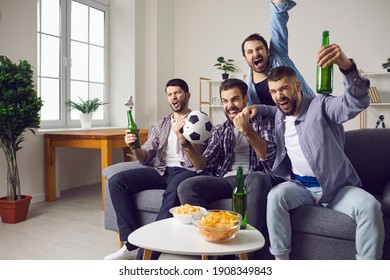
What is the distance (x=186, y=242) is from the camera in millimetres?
1225

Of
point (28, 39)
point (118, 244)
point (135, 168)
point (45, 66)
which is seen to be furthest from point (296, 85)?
point (45, 66)

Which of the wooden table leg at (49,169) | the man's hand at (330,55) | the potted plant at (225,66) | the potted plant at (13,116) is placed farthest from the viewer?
the potted plant at (225,66)

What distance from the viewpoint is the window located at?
362 centimetres

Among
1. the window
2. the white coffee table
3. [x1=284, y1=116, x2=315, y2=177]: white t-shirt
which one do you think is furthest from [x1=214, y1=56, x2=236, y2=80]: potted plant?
the white coffee table

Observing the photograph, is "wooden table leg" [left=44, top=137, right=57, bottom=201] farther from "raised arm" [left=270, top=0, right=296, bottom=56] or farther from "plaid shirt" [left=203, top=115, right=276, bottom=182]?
"raised arm" [left=270, top=0, right=296, bottom=56]

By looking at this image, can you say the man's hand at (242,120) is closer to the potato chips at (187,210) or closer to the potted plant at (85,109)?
the potato chips at (187,210)

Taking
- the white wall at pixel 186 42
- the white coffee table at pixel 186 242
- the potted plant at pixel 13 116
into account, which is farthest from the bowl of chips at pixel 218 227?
the white wall at pixel 186 42

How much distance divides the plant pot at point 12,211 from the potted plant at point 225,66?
2645 millimetres

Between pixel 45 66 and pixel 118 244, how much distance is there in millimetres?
2119

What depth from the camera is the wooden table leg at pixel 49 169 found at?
3324mm

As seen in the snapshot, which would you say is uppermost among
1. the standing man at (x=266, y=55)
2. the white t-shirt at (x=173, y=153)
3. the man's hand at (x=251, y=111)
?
the standing man at (x=266, y=55)

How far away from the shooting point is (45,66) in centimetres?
361

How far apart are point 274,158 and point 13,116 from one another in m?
1.80

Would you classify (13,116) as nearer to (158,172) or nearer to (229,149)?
(158,172)
